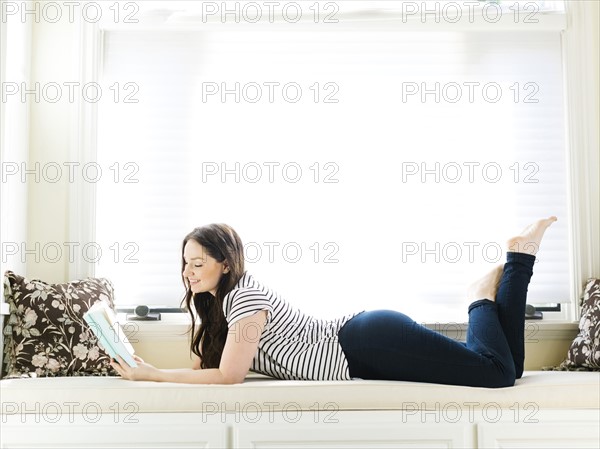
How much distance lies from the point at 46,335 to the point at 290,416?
100 cm

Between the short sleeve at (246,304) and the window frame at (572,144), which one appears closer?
the short sleeve at (246,304)

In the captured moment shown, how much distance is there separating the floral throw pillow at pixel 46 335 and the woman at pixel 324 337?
0.33m

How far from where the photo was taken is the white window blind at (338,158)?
3.08 meters

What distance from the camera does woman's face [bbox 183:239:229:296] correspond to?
258 centimetres

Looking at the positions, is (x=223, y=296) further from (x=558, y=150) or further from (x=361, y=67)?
(x=558, y=150)

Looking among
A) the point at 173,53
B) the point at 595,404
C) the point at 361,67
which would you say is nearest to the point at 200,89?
the point at 173,53

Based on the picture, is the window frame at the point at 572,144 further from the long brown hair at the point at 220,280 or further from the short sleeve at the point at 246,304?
the short sleeve at the point at 246,304

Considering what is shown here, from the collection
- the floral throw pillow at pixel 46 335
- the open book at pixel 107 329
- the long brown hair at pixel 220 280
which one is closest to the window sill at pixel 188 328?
the floral throw pillow at pixel 46 335

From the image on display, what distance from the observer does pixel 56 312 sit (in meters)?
2.73

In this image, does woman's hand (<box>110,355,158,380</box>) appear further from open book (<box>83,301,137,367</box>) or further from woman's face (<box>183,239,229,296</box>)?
woman's face (<box>183,239,229,296</box>)

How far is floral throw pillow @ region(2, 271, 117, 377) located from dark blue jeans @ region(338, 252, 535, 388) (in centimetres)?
92

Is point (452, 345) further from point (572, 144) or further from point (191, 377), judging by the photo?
point (572, 144)

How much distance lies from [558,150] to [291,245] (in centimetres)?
116

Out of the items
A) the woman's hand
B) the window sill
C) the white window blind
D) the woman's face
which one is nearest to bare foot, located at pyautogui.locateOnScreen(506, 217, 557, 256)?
the white window blind
